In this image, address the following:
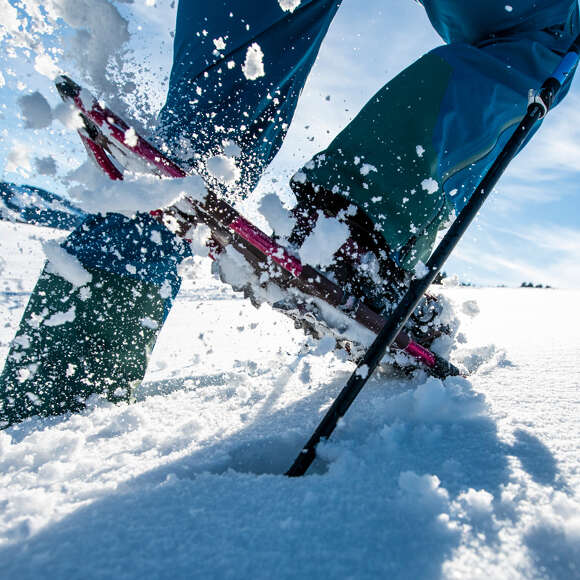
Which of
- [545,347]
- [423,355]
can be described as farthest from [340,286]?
[545,347]

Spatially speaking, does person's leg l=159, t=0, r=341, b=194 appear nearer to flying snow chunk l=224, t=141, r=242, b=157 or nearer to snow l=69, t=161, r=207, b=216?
flying snow chunk l=224, t=141, r=242, b=157

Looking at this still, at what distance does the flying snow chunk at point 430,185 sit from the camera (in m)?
1.10

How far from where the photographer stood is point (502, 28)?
1.07 m

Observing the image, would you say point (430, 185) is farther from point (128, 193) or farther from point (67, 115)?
point (67, 115)

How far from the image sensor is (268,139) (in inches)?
57.2

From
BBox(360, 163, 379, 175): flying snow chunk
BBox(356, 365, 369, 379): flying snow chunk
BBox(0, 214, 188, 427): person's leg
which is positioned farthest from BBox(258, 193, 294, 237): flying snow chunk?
BBox(356, 365, 369, 379): flying snow chunk

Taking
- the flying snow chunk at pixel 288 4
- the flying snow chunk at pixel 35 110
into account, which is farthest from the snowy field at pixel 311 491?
the flying snow chunk at pixel 288 4

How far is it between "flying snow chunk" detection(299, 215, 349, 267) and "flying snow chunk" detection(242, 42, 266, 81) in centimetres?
63

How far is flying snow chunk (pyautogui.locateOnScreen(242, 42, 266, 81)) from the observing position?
1291 millimetres

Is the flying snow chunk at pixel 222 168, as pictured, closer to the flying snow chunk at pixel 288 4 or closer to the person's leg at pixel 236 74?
the person's leg at pixel 236 74

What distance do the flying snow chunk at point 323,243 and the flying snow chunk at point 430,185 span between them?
272 millimetres

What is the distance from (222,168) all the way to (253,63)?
494 millimetres

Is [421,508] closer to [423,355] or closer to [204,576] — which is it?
[204,576]

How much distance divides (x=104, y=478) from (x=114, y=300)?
2.56 ft
